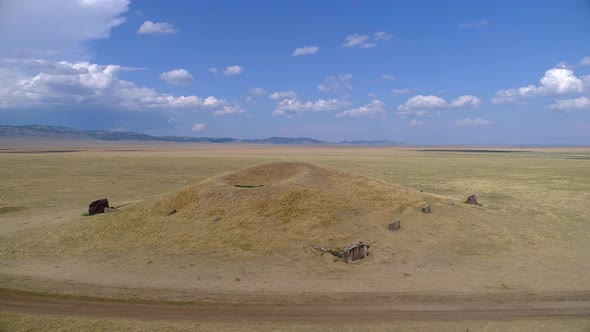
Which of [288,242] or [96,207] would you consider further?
[96,207]

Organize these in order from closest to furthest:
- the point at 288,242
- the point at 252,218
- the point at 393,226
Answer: the point at 288,242 → the point at 393,226 → the point at 252,218

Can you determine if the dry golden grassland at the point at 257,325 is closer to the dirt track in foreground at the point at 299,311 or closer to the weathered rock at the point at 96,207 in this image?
the dirt track in foreground at the point at 299,311

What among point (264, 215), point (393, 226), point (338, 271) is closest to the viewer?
point (338, 271)

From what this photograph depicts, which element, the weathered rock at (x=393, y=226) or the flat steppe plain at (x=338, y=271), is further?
the weathered rock at (x=393, y=226)

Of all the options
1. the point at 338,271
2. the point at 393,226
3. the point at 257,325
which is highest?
the point at 393,226

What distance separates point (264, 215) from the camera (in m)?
22.1

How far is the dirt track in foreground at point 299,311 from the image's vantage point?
12698 mm

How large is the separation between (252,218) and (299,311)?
9194 mm

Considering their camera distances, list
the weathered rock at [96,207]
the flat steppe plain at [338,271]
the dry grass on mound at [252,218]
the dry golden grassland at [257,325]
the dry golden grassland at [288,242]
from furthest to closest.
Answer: the weathered rock at [96,207] → the dry grass on mound at [252,218] → the dry golden grassland at [288,242] → the flat steppe plain at [338,271] → the dry golden grassland at [257,325]

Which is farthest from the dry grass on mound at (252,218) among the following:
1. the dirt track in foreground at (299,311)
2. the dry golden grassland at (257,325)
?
the dry golden grassland at (257,325)

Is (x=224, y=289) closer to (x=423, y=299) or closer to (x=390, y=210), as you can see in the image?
(x=423, y=299)

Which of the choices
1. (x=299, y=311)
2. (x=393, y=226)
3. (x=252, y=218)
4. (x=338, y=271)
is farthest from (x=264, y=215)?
(x=299, y=311)

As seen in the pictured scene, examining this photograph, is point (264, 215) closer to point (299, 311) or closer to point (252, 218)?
point (252, 218)

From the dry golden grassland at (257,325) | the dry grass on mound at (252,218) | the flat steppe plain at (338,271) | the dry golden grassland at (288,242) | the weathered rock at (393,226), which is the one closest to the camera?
the dry golden grassland at (257,325)
